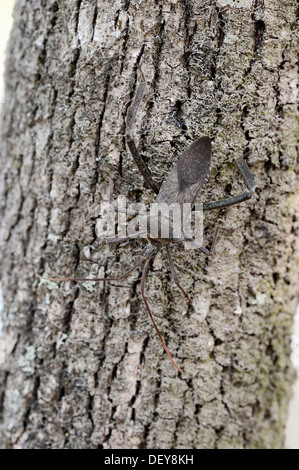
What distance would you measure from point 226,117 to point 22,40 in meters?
A: 1.42

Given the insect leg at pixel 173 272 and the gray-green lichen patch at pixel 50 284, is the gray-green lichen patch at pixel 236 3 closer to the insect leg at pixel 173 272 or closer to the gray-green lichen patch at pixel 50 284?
the insect leg at pixel 173 272

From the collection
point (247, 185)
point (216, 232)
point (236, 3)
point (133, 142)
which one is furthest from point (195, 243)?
point (236, 3)

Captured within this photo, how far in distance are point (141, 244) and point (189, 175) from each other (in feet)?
1.55

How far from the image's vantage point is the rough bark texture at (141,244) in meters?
1.82

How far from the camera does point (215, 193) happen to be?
1.96 meters

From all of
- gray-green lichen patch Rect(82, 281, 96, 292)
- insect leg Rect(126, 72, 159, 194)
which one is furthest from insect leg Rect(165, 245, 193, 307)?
gray-green lichen patch Rect(82, 281, 96, 292)

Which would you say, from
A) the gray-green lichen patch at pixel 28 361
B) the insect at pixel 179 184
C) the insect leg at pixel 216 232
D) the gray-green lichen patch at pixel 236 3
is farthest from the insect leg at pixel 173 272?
the gray-green lichen patch at pixel 236 3

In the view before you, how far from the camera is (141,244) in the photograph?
2037 mm

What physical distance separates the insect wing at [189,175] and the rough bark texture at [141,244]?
65 millimetres

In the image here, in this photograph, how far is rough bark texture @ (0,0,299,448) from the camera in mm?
1823

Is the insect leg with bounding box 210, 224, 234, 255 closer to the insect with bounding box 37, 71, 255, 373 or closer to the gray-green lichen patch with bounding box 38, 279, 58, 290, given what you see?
the insect with bounding box 37, 71, 255, 373

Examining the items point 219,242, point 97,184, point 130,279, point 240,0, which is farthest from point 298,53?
point 130,279

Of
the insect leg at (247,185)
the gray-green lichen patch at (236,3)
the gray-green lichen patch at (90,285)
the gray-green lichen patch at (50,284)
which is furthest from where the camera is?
the gray-green lichen patch at (50,284)
